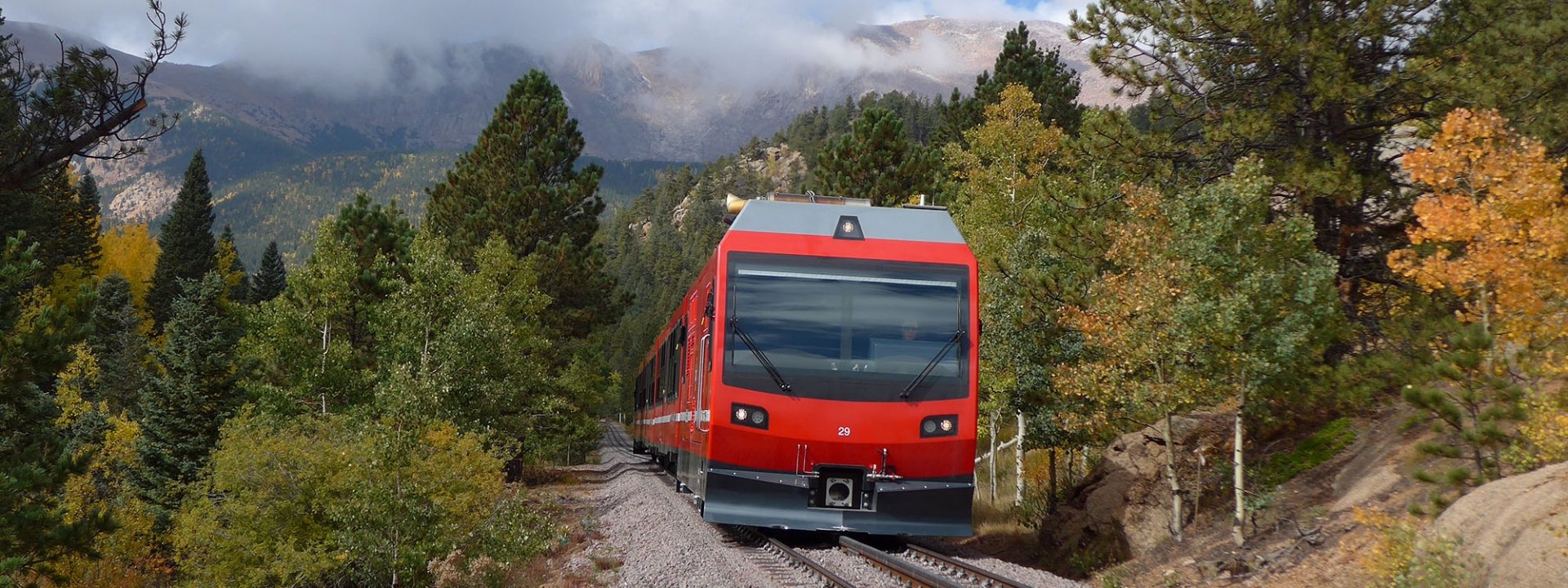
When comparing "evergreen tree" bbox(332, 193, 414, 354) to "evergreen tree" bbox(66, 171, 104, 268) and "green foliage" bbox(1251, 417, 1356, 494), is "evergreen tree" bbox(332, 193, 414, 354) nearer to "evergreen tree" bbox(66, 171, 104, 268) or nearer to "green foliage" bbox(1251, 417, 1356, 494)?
"green foliage" bbox(1251, 417, 1356, 494)

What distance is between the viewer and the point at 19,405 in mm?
16672

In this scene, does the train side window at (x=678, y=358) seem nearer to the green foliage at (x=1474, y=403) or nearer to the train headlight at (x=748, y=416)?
the train headlight at (x=748, y=416)

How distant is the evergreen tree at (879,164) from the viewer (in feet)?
117

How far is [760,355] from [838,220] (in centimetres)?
195

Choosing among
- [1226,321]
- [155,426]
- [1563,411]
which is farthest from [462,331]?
[1563,411]

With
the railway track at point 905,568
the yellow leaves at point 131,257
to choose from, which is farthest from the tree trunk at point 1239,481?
the yellow leaves at point 131,257

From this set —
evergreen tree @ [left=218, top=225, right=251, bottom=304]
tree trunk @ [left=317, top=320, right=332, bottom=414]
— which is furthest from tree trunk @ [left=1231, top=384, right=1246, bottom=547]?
evergreen tree @ [left=218, top=225, right=251, bottom=304]

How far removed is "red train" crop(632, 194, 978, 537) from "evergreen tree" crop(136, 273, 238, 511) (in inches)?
951

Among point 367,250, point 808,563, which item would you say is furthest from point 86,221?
point 808,563

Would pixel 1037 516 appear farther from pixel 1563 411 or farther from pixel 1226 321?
pixel 1563 411

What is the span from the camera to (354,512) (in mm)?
15398

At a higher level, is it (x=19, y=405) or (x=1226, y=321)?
(x=1226, y=321)

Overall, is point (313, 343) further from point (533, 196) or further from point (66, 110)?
point (66, 110)

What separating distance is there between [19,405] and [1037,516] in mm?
17488
